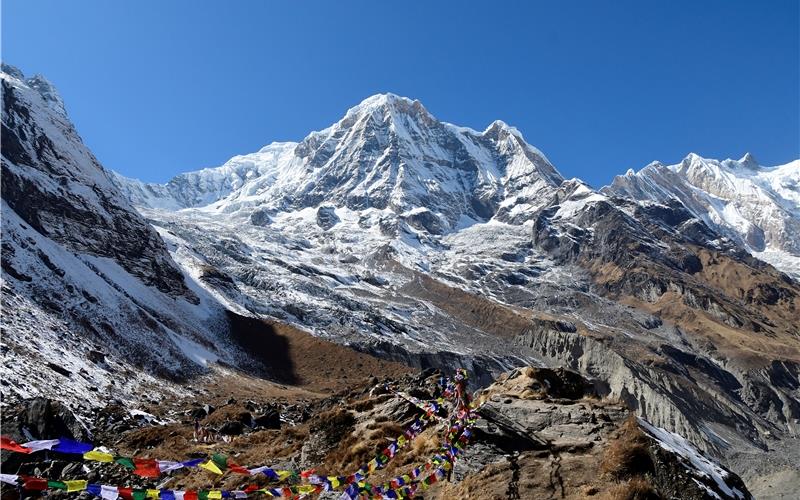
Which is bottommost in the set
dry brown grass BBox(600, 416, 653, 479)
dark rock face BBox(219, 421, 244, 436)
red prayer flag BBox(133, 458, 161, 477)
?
dark rock face BBox(219, 421, 244, 436)

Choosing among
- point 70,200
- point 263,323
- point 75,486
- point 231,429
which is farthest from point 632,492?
point 70,200

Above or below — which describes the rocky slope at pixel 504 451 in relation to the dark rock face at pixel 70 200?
below

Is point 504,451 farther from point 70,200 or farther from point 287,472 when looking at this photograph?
point 70,200

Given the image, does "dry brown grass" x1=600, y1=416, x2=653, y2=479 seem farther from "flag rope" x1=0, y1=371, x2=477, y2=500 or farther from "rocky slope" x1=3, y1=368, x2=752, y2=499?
"flag rope" x1=0, y1=371, x2=477, y2=500

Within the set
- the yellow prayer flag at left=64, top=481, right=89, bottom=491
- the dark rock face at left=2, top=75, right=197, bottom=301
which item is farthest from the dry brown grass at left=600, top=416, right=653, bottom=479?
the dark rock face at left=2, top=75, right=197, bottom=301

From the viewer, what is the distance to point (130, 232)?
9194 cm

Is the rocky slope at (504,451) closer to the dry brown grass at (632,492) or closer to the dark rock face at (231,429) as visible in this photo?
the dry brown grass at (632,492)

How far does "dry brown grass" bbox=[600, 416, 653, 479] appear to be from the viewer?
11.0 metres

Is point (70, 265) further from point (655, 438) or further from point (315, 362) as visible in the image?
point (655, 438)

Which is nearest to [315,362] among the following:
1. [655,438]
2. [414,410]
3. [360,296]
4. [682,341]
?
[414,410]

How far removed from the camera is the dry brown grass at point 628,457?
10969mm

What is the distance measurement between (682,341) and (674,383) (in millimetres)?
52532

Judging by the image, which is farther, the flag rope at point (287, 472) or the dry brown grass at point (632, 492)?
the dry brown grass at point (632, 492)

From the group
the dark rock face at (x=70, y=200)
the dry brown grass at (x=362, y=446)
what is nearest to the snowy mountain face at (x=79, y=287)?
the dark rock face at (x=70, y=200)
